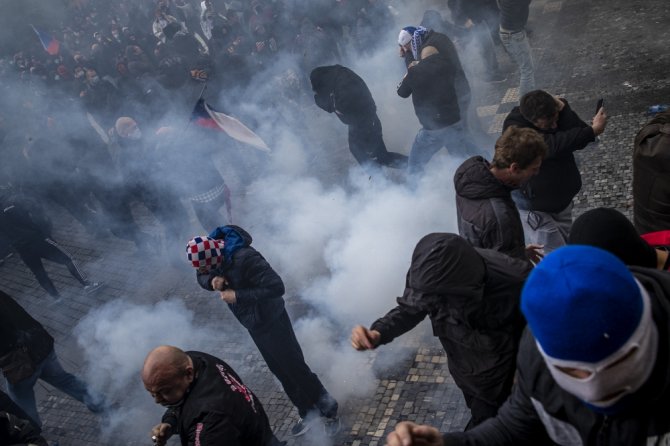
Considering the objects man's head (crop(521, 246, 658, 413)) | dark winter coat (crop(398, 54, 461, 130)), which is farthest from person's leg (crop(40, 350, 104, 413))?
man's head (crop(521, 246, 658, 413))

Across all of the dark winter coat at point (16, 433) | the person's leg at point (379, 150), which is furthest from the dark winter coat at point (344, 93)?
the dark winter coat at point (16, 433)

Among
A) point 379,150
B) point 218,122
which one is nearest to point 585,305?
point 379,150

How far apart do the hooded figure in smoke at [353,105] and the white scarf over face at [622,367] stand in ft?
18.2

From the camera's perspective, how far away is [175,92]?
1031 cm

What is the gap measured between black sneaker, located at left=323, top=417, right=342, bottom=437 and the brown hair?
251cm

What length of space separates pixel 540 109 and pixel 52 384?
520 cm

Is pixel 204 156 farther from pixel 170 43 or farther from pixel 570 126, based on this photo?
pixel 170 43

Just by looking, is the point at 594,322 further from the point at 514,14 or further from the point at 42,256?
the point at 42,256

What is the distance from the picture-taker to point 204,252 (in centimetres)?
388

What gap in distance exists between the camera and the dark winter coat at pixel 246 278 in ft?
13.0

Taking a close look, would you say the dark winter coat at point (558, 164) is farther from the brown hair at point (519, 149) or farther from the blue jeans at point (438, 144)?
the blue jeans at point (438, 144)

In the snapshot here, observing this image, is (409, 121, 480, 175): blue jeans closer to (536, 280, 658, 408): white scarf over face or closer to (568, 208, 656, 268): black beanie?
(568, 208, 656, 268): black beanie

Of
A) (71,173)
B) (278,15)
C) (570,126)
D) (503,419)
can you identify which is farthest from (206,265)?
(278,15)

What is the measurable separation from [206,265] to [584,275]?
3036 mm
